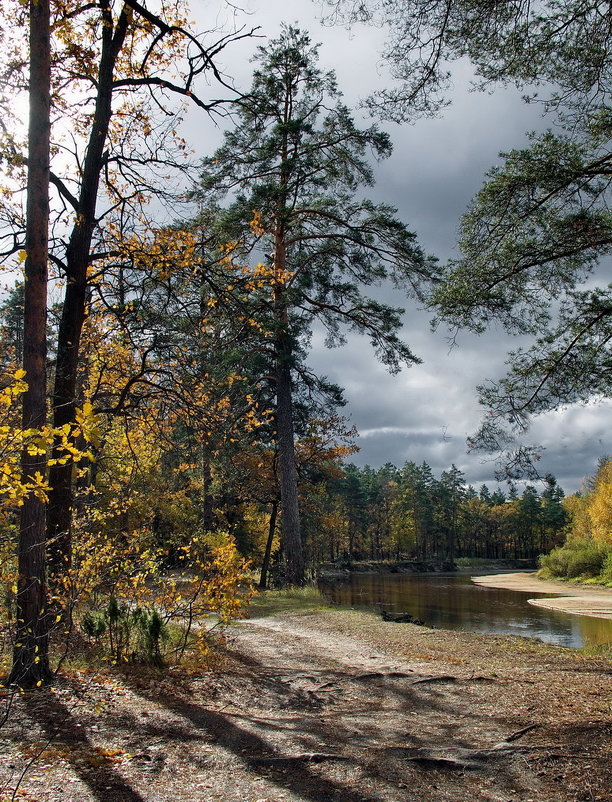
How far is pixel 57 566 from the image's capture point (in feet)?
23.1

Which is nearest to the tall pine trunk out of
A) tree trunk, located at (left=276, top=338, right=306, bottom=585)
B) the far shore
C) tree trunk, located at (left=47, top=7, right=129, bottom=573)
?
tree trunk, located at (left=276, top=338, right=306, bottom=585)

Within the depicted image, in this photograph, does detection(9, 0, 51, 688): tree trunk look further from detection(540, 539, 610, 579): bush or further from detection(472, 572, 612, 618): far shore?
detection(540, 539, 610, 579): bush

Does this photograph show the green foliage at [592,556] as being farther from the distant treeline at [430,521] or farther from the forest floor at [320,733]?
the forest floor at [320,733]

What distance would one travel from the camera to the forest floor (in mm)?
3445

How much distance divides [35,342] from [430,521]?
278 ft

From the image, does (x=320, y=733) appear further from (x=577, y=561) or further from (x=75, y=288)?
(x=577, y=561)

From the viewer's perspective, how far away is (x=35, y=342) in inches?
224

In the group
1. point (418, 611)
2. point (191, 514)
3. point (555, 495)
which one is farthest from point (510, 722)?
point (555, 495)

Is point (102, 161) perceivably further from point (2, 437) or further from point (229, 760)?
point (229, 760)

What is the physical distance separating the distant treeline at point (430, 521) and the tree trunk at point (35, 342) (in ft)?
213

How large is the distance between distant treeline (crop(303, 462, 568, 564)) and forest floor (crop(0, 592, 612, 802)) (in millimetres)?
63924

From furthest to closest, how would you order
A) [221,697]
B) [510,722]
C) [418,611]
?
[418,611]
[221,697]
[510,722]

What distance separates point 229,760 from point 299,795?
0.81 m

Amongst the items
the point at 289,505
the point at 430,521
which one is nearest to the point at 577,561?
the point at 289,505
